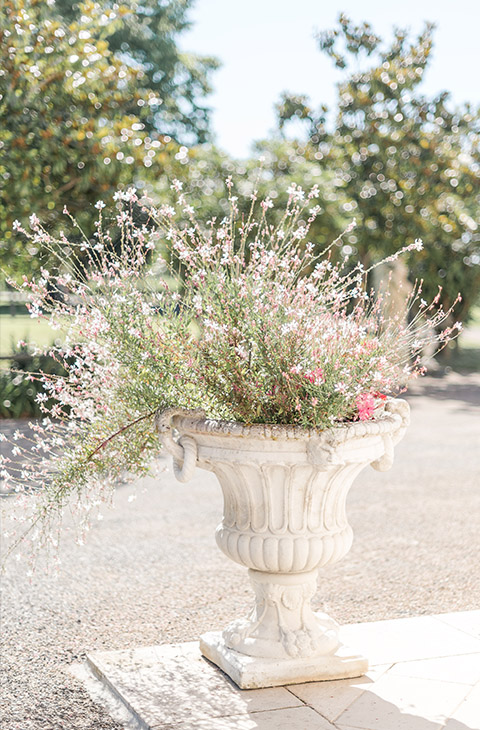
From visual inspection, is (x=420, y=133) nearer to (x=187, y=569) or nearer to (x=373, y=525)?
(x=373, y=525)

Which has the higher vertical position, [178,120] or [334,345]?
[178,120]

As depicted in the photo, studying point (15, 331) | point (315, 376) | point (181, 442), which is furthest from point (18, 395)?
point (315, 376)

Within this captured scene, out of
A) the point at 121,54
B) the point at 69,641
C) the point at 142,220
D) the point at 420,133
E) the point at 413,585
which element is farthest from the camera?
the point at 121,54

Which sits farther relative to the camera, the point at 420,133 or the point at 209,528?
the point at 420,133

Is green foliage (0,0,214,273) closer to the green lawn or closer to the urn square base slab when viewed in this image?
the green lawn

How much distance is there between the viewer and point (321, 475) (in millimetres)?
3125

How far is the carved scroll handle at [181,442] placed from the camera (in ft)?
10.3

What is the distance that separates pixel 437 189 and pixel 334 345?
12.4m

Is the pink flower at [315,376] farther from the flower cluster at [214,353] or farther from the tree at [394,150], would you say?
the tree at [394,150]

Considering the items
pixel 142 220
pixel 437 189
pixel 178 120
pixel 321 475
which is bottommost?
pixel 321 475

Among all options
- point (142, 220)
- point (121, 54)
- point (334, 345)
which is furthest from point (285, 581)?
point (121, 54)

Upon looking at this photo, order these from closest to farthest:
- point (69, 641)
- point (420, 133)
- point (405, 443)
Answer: point (69, 641)
point (405, 443)
point (420, 133)

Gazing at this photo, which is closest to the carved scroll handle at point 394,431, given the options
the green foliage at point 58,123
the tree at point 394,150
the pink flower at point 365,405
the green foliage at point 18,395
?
the pink flower at point 365,405

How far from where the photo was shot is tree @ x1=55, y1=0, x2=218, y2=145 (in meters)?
22.8
